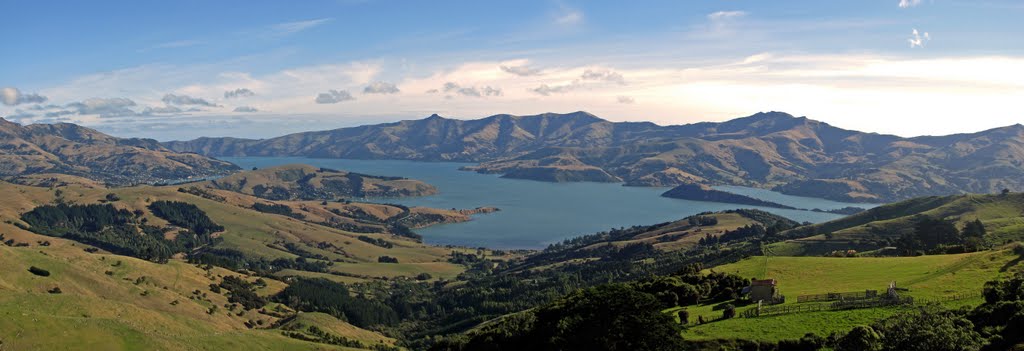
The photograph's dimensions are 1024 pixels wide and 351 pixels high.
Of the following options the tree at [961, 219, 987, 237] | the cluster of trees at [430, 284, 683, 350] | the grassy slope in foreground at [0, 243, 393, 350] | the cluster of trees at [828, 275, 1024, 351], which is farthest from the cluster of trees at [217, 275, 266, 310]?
the tree at [961, 219, 987, 237]

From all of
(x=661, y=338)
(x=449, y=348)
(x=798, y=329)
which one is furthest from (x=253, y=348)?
(x=798, y=329)

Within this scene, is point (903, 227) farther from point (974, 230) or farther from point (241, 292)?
point (241, 292)

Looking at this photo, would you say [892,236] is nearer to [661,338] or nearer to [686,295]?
[686,295]

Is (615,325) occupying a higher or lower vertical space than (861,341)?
lower

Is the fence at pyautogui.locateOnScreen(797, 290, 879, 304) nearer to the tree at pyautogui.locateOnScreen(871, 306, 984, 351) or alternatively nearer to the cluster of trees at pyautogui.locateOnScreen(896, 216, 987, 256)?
the tree at pyautogui.locateOnScreen(871, 306, 984, 351)

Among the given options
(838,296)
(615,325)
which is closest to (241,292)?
(615,325)

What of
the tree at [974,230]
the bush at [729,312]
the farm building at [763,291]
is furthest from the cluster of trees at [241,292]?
the tree at [974,230]
